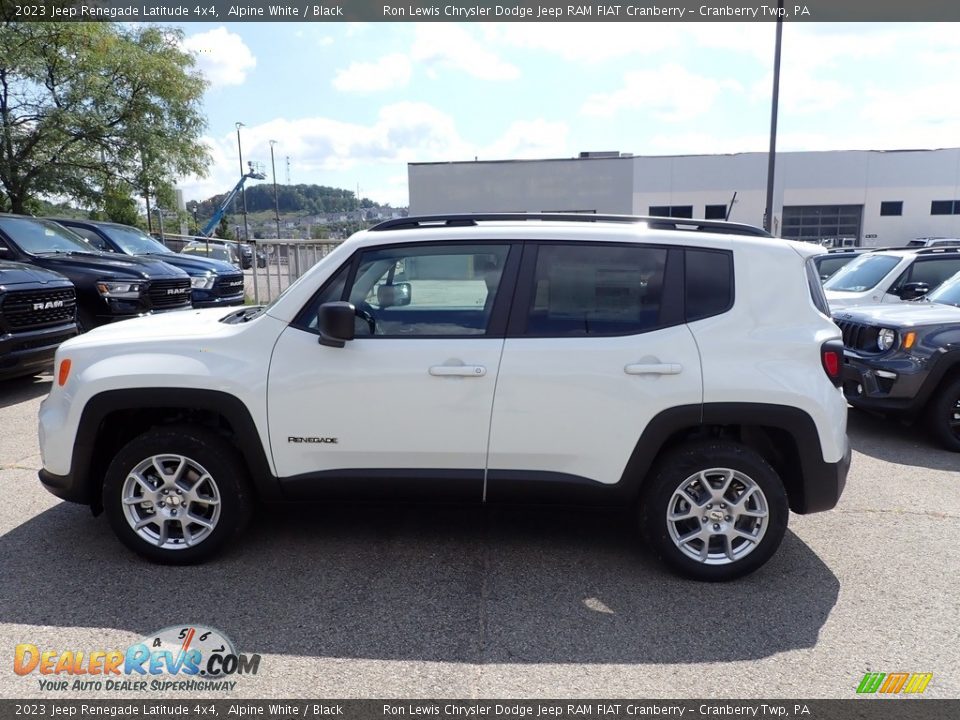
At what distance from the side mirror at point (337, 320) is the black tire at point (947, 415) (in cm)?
540

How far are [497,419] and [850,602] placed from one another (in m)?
1.96

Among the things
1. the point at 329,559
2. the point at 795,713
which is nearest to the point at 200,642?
the point at 329,559

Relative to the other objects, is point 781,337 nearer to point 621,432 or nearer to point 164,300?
point 621,432

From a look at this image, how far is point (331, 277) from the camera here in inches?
146

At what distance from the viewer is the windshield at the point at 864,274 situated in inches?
373

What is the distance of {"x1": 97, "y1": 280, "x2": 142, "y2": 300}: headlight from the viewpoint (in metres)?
9.05

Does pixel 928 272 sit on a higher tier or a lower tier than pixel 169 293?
higher

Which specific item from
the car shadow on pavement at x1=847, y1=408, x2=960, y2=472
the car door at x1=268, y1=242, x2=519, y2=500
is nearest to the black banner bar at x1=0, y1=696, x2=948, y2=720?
the car door at x1=268, y1=242, x2=519, y2=500

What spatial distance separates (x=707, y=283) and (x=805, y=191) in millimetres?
41169

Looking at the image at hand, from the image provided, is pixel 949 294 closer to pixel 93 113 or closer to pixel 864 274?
pixel 864 274

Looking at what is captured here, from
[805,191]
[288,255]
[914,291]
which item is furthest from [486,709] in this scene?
[805,191]

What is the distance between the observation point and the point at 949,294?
23.5ft

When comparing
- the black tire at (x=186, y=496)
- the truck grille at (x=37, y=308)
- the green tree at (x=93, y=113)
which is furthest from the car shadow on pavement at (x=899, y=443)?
the green tree at (x=93, y=113)

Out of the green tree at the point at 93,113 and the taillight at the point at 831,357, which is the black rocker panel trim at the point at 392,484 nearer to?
the taillight at the point at 831,357
